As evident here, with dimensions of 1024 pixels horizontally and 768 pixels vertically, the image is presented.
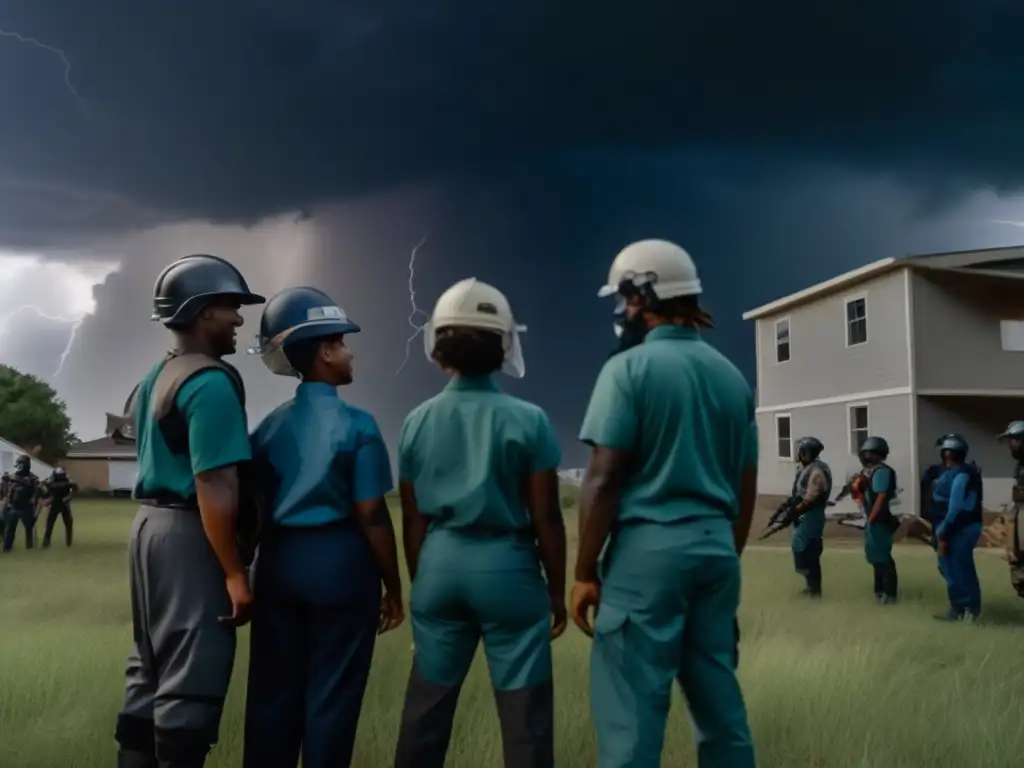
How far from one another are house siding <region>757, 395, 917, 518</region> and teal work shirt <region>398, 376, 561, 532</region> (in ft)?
8.81

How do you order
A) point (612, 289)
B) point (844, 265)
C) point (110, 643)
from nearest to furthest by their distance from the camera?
point (612, 289)
point (110, 643)
point (844, 265)

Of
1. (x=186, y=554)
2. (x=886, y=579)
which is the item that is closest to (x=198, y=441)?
(x=186, y=554)

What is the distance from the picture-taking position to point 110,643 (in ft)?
13.4

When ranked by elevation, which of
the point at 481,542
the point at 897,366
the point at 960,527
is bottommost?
the point at 960,527

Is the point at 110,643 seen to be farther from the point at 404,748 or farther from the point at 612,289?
the point at 612,289

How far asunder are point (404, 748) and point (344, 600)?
429 mm

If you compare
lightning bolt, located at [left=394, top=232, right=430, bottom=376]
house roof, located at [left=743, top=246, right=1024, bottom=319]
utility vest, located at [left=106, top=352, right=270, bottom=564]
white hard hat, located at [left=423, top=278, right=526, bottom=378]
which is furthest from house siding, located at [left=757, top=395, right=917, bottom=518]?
utility vest, located at [left=106, top=352, right=270, bottom=564]

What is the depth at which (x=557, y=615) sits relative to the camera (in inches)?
106

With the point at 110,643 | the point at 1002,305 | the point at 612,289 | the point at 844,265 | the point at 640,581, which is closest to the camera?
the point at 640,581

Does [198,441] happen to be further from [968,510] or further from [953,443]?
[968,510]

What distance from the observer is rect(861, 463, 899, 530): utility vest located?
4883 millimetres

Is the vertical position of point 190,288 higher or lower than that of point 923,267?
lower

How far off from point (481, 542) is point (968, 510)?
11.1ft

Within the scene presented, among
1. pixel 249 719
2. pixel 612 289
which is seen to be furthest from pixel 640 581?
pixel 249 719
